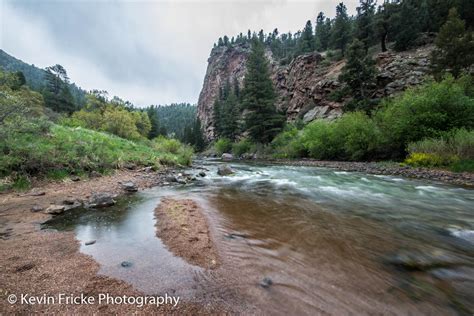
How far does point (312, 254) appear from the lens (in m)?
3.91

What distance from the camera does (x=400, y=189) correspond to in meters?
9.41

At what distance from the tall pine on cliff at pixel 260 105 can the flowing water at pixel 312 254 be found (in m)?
30.7

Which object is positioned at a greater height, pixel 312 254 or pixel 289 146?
pixel 289 146

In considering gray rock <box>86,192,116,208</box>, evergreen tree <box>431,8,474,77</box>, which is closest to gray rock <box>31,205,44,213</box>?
Result: gray rock <box>86,192,116,208</box>

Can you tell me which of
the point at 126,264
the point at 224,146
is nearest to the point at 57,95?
the point at 224,146

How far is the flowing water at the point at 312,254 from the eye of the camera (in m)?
2.74

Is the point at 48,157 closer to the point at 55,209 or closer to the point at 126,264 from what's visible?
the point at 55,209

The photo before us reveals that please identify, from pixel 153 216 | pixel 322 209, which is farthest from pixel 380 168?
pixel 153 216

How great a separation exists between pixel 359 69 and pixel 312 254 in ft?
109

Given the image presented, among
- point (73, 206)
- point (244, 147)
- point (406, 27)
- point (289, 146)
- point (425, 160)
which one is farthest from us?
point (244, 147)

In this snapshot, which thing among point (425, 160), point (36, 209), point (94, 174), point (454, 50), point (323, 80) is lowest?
point (425, 160)

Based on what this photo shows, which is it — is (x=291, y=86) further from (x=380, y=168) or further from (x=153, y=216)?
(x=153, y=216)

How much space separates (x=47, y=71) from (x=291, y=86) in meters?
67.0

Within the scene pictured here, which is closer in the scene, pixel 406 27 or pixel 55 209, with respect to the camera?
pixel 55 209
